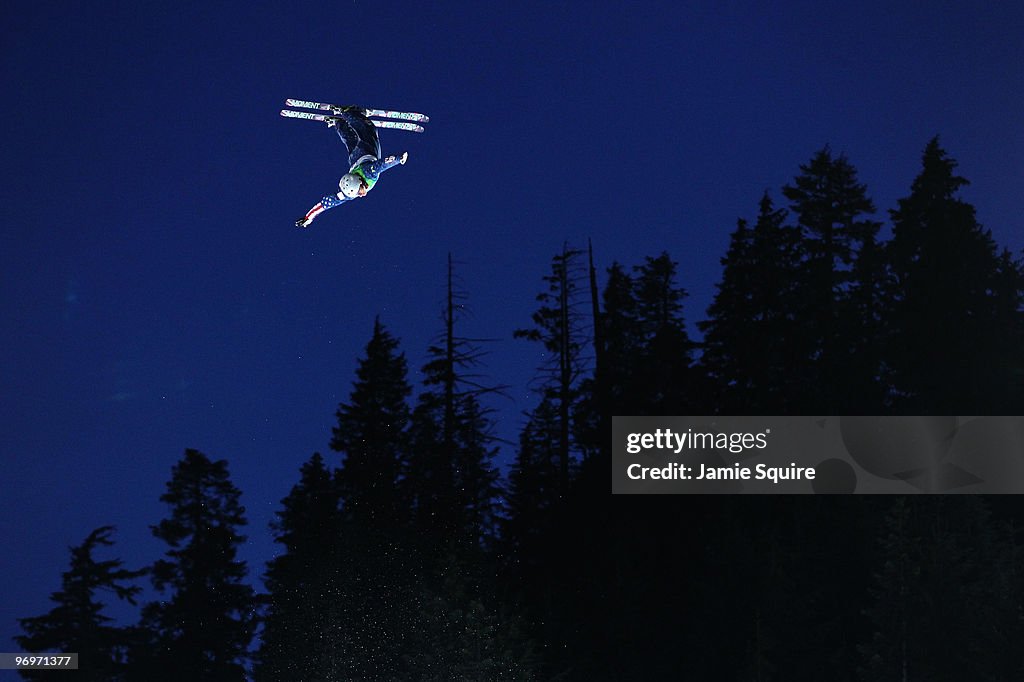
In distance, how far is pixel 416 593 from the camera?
127 ft

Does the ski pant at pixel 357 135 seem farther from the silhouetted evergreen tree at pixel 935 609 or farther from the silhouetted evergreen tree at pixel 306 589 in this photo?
the silhouetted evergreen tree at pixel 306 589

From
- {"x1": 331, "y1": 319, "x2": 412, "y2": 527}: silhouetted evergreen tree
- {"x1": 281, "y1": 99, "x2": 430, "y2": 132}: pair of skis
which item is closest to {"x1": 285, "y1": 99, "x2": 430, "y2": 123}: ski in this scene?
{"x1": 281, "y1": 99, "x2": 430, "y2": 132}: pair of skis

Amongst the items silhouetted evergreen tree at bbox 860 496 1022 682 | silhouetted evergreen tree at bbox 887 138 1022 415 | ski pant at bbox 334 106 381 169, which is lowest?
silhouetted evergreen tree at bbox 860 496 1022 682

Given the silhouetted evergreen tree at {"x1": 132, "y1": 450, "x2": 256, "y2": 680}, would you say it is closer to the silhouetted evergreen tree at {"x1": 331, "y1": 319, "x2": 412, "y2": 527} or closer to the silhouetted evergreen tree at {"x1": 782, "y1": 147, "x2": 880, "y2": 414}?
the silhouetted evergreen tree at {"x1": 331, "y1": 319, "x2": 412, "y2": 527}

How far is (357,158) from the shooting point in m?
25.1

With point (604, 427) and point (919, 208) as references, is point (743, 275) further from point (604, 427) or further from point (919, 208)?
point (604, 427)

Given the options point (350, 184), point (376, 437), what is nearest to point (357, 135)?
point (350, 184)

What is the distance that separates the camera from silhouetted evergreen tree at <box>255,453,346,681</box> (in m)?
40.4

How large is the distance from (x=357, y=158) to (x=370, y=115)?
177 cm

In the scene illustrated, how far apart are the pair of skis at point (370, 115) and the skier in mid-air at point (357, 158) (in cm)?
11

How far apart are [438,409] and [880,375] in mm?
16555

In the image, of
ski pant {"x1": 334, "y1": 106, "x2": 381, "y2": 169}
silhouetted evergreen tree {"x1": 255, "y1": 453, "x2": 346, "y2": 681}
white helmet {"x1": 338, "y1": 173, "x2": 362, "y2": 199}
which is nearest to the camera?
white helmet {"x1": 338, "y1": 173, "x2": 362, "y2": 199}

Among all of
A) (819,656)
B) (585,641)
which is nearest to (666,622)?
(585,641)

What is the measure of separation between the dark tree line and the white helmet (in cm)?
1312
